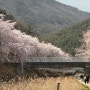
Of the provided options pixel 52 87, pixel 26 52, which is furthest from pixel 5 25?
pixel 52 87

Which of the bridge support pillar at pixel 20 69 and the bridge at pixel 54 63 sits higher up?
the bridge at pixel 54 63

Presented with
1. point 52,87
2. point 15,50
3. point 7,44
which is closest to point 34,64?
point 15,50

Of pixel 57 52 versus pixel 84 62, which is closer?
pixel 84 62

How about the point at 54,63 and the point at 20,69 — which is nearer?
the point at 20,69

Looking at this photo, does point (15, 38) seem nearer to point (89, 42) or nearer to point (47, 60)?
point (47, 60)

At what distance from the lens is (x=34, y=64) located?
80312 mm

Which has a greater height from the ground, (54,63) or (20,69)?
(54,63)

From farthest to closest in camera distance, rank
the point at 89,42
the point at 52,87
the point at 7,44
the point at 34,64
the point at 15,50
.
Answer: the point at 89,42, the point at 34,64, the point at 15,50, the point at 7,44, the point at 52,87

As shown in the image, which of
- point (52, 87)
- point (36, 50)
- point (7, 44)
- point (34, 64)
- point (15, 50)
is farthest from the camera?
point (36, 50)

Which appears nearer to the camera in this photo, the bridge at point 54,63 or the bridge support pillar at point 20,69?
the bridge support pillar at point 20,69

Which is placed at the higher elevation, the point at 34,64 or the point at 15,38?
the point at 15,38

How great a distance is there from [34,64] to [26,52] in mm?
11125

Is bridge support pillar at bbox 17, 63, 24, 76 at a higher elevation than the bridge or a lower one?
lower

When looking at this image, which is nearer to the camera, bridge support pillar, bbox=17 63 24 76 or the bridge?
bridge support pillar, bbox=17 63 24 76
